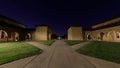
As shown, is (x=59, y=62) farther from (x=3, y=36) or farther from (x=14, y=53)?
(x=3, y=36)

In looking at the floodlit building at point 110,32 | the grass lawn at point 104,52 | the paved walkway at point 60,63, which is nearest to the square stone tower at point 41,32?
the floodlit building at point 110,32

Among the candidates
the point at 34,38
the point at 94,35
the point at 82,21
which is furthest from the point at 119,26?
the point at 82,21

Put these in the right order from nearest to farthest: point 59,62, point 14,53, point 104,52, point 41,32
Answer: point 59,62, point 14,53, point 104,52, point 41,32

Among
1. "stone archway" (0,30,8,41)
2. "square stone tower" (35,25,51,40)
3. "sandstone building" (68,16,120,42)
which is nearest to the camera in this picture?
"sandstone building" (68,16,120,42)

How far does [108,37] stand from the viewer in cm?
3775

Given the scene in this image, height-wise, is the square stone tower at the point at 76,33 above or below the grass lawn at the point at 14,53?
above

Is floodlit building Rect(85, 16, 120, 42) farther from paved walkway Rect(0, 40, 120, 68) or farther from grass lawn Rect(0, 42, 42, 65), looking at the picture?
paved walkway Rect(0, 40, 120, 68)

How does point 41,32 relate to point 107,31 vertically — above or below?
above

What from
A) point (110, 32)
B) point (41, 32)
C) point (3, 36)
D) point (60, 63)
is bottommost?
point (60, 63)

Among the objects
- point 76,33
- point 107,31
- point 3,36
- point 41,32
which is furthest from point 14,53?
point 76,33

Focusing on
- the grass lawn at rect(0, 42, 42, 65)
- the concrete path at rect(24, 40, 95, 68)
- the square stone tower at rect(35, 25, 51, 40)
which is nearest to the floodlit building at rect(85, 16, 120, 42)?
A: the square stone tower at rect(35, 25, 51, 40)

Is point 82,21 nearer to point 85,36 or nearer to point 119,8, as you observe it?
point 119,8

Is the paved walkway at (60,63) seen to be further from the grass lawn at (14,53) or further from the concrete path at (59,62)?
the grass lawn at (14,53)

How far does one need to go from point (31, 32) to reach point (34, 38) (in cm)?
225
